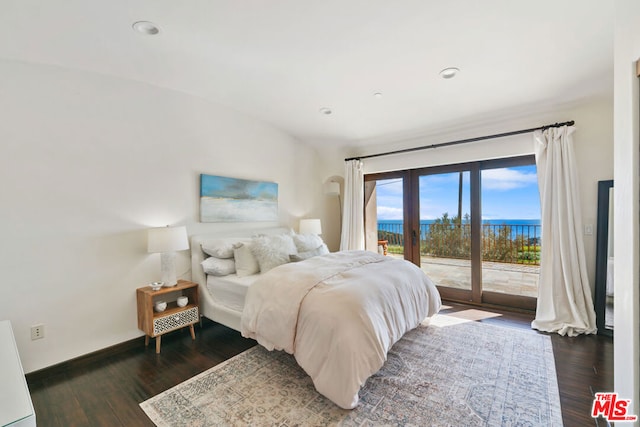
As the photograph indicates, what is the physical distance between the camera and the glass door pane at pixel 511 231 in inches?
138

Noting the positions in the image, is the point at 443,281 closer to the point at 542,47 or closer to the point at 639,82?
the point at 542,47

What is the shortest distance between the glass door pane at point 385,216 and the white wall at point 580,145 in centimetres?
74

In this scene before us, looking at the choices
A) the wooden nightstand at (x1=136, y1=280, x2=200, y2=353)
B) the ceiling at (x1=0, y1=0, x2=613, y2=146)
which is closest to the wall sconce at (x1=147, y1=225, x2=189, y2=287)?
the wooden nightstand at (x1=136, y1=280, x2=200, y2=353)

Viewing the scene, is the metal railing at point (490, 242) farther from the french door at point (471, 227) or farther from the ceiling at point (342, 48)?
the ceiling at point (342, 48)

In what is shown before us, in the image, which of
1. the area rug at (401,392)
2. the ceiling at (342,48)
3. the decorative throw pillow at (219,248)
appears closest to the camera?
the area rug at (401,392)

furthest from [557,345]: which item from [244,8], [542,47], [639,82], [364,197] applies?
[244,8]

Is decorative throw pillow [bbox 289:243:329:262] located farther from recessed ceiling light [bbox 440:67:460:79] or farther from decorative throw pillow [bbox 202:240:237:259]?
recessed ceiling light [bbox 440:67:460:79]

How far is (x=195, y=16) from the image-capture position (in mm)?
1938

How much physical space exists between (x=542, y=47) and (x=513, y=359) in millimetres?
2692

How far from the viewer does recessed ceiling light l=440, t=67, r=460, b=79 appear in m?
2.58

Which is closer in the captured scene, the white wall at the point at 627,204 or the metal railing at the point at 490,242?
the white wall at the point at 627,204

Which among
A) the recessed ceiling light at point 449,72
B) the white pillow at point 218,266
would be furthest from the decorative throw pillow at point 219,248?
the recessed ceiling light at point 449,72

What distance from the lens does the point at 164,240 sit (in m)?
2.67

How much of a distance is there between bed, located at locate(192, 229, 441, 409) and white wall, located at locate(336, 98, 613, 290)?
77.0 inches
